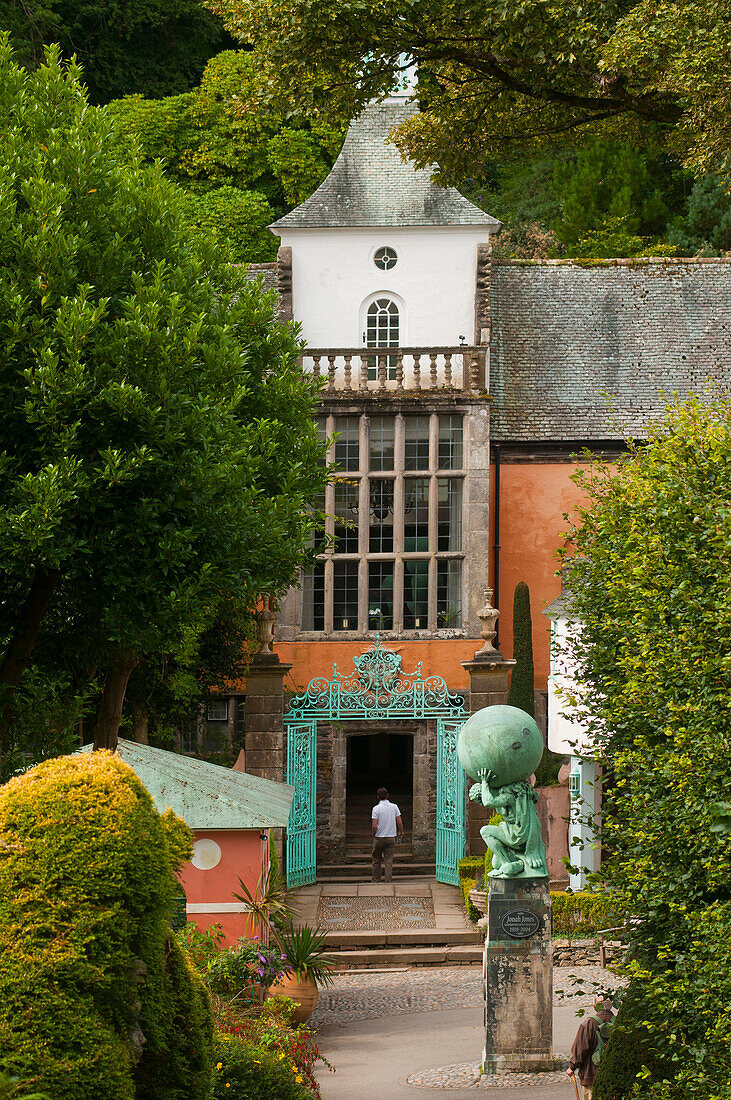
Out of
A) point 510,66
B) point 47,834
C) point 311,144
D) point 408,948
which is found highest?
point 311,144

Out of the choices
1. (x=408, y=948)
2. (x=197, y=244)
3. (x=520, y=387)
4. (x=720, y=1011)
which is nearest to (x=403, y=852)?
(x=408, y=948)

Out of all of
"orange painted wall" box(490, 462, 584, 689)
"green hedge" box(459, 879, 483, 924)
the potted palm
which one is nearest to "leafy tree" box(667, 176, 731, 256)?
"orange painted wall" box(490, 462, 584, 689)

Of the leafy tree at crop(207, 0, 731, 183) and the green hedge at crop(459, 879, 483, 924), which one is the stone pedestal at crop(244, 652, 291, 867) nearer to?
the green hedge at crop(459, 879, 483, 924)

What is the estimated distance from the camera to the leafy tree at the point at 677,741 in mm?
7398

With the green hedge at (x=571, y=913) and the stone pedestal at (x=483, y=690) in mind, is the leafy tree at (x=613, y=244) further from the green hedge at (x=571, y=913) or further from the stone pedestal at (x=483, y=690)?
the green hedge at (x=571, y=913)

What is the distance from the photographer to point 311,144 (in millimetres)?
35500

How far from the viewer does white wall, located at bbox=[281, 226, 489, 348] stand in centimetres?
2606

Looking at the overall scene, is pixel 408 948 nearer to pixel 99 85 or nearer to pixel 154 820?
pixel 154 820

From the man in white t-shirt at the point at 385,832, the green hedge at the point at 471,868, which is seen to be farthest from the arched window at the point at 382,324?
the green hedge at the point at 471,868

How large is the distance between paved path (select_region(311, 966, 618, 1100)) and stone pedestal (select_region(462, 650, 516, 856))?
120 inches

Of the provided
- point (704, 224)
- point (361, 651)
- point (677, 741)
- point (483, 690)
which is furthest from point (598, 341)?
point (677, 741)

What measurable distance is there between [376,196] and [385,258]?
132 centimetres

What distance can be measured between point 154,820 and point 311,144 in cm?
3202

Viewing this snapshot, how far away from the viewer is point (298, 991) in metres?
12.7
